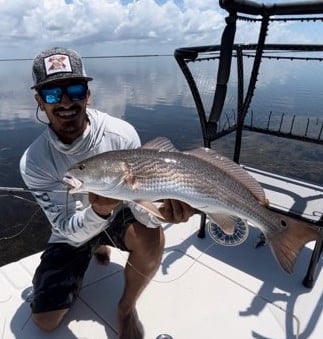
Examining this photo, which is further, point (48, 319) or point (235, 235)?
point (235, 235)

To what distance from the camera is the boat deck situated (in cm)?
330

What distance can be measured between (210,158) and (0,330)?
252 cm

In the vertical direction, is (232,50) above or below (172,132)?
above

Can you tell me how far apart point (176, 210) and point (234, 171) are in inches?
21.7

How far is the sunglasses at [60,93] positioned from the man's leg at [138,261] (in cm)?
135

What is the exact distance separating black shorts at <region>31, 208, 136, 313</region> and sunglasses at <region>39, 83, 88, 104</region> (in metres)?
1.31

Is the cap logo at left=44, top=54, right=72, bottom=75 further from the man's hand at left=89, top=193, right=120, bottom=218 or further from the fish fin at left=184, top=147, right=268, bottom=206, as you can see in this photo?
the fish fin at left=184, top=147, right=268, bottom=206

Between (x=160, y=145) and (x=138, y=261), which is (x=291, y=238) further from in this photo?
(x=138, y=261)

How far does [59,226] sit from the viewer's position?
3.20 metres

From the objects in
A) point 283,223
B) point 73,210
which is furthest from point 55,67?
point 283,223

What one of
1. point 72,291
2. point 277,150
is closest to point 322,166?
point 277,150

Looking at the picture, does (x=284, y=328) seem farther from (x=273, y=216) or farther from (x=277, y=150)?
(x=277, y=150)

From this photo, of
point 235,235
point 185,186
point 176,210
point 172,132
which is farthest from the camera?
point 172,132

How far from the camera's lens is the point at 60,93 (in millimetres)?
2947
